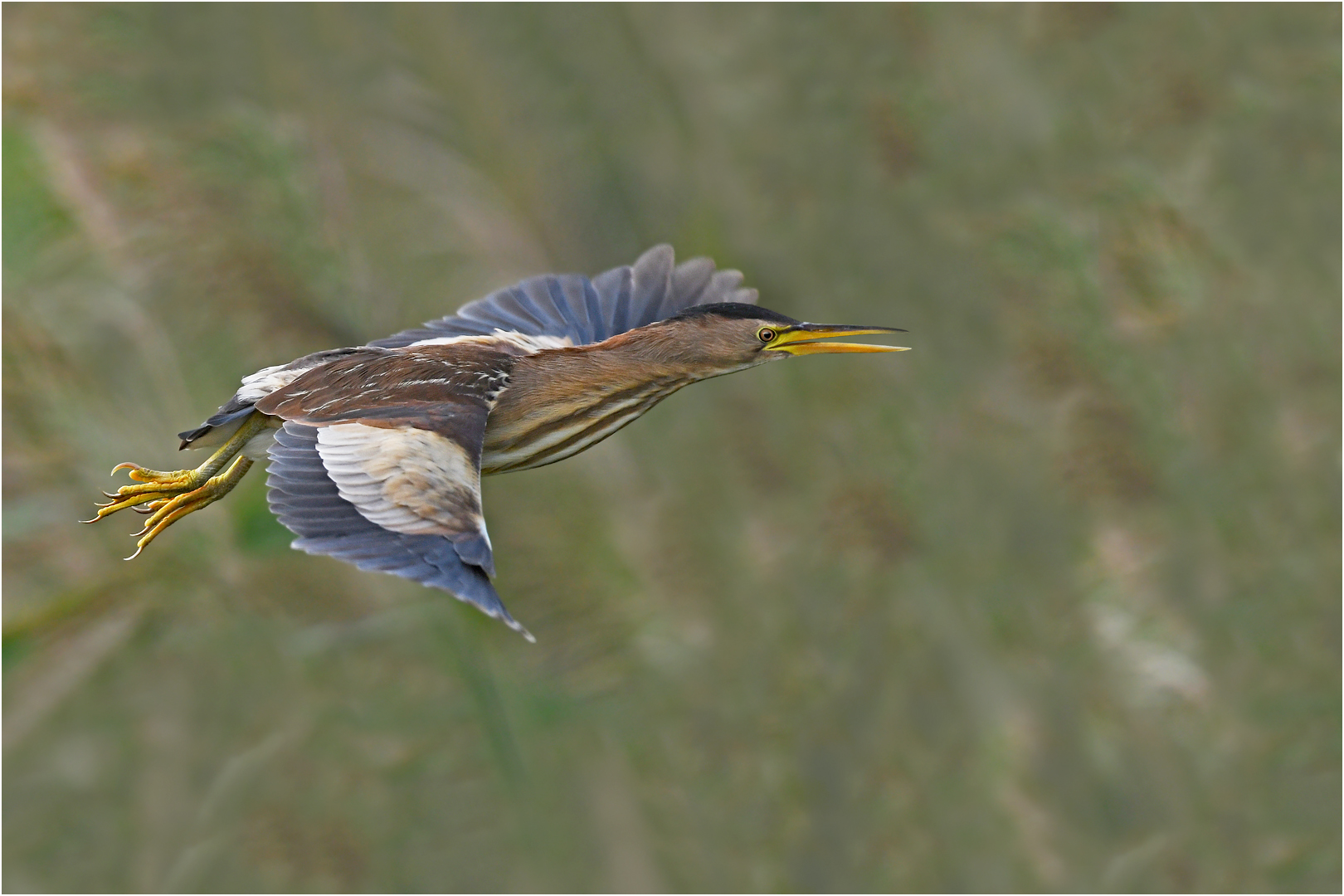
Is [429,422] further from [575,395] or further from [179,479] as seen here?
[179,479]

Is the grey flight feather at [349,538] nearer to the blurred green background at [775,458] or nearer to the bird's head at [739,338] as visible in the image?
the bird's head at [739,338]

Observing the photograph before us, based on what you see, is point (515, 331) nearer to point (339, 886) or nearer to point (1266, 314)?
point (339, 886)

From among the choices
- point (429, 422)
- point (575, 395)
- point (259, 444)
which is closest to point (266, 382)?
A: point (259, 444)

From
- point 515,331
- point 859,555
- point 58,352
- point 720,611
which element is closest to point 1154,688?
point 859,555

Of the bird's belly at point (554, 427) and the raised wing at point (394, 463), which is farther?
the bird's belly at point (554, 427)

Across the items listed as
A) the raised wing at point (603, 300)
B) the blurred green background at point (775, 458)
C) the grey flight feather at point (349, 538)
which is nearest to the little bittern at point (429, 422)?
the grey flight feather at point (349, 538)

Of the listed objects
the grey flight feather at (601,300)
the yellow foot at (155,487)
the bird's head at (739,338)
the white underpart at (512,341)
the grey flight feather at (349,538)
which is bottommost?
the grey flight feather at (349,538)
